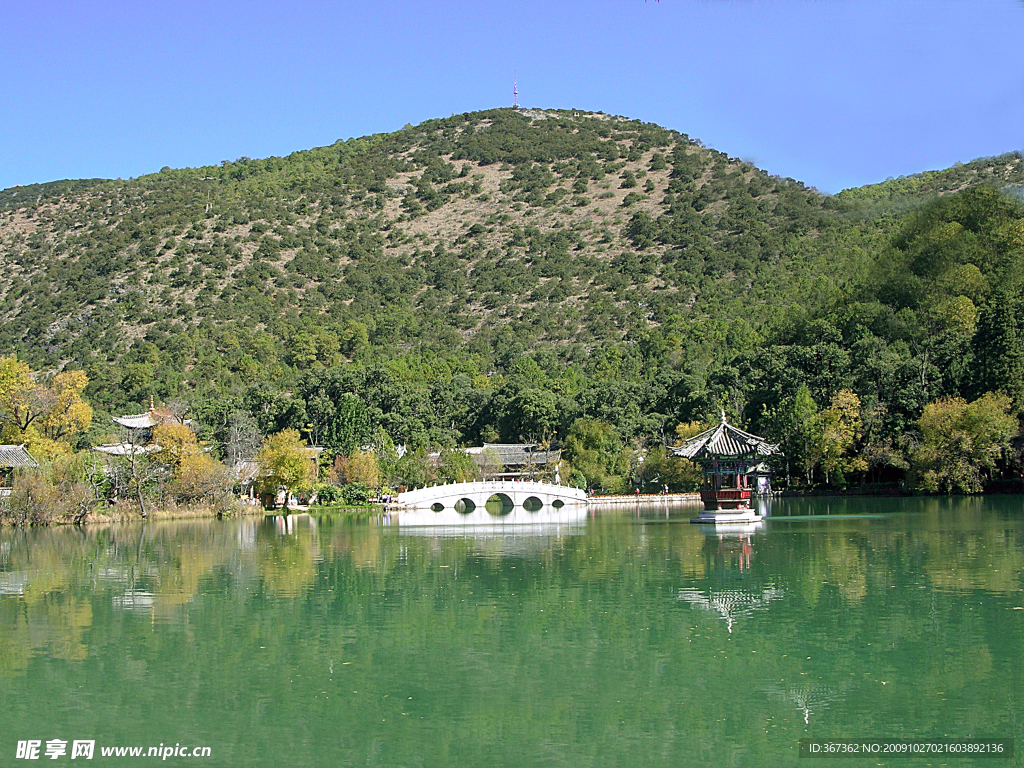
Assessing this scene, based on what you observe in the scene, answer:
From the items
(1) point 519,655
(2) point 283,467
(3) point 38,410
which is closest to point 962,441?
(2) point 283,467

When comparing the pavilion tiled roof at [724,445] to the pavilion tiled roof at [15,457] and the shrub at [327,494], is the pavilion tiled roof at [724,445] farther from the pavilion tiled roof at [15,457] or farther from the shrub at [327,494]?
the pavilion tiled roof at [15,457]

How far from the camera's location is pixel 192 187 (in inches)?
5536

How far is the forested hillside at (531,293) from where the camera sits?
201 feet

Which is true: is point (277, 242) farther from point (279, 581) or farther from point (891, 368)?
point (279, 581)

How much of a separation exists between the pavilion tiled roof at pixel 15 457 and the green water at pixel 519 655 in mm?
17702

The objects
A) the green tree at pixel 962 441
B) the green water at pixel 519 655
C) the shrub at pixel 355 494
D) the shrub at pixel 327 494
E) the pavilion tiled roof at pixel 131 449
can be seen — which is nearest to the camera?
the green water at pixel 519 655

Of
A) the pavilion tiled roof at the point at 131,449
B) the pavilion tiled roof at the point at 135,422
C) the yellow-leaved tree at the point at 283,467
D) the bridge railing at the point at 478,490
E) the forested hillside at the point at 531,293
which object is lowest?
the bridge railing at the point at 478,490

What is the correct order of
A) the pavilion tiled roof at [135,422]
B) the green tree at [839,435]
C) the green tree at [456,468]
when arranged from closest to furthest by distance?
the green tree at [839,435] → the green tree at [456,468] → the pavilion tiled roof at [135,422]

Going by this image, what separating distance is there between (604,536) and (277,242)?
326ft

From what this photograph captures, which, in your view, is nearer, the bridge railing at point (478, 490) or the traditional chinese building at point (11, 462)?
the traditional chinese building at point (11, 462)

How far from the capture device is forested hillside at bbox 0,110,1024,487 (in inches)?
2408

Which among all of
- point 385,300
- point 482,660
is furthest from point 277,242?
point 482,660

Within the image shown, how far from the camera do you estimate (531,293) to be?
117500 mm

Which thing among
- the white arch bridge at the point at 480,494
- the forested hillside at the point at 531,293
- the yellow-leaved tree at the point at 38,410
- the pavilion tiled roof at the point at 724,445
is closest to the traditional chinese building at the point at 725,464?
the pavilion tiled roof at the point at 724,445
